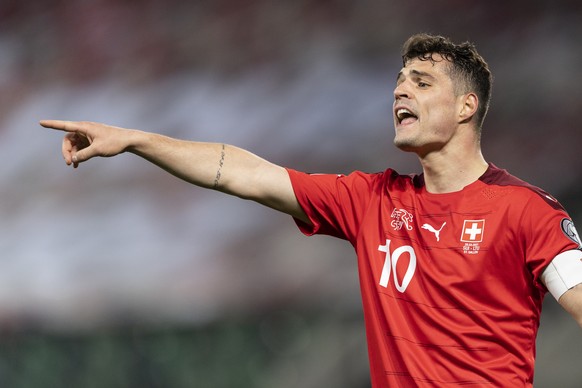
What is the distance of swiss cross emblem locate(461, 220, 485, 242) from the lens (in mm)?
2770

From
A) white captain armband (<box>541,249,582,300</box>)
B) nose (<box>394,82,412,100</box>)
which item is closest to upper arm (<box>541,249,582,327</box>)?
white captain armband (<box>541,249,582,300</box>)

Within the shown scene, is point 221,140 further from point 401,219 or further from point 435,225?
point 435,225

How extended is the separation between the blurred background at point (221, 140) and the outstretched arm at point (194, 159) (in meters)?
2.59

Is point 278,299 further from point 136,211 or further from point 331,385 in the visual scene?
point 136,211

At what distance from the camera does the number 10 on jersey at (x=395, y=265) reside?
285cm

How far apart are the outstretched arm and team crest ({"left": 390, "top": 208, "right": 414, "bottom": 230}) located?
36 centimetres

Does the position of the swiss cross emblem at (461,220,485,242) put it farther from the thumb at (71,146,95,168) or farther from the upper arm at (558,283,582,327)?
the thumb at (71,146,95,168)

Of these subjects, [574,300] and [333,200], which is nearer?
[574,300]

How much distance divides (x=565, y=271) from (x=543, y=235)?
0.14 meters

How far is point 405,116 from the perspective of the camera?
3129 millimetres

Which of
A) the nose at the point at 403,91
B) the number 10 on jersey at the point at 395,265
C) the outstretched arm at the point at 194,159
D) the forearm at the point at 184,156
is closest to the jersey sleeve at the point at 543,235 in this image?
the number 10 on jersey at the point at 395,265

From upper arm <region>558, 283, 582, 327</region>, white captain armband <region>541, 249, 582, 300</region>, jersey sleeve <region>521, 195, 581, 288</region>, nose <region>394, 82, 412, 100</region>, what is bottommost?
upper arm <region>558, 283, 582, 327</region>

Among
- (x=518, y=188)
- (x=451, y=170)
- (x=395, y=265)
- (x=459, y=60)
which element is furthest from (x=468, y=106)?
(x=395, y=265)

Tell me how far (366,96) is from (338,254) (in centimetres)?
117
